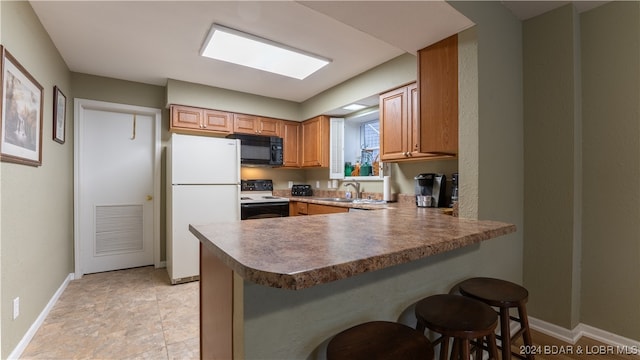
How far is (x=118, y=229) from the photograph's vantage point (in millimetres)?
3738

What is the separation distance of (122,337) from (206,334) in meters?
1.29

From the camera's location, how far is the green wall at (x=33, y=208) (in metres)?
1.75

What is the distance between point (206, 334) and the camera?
4.38 feet

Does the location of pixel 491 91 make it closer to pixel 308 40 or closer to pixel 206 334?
pixel 308 40

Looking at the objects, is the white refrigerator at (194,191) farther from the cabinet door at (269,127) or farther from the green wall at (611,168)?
the green wall at (611,168)

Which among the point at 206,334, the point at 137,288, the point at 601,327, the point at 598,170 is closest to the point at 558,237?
the point at 598,170

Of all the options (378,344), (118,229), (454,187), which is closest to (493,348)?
(378,344)

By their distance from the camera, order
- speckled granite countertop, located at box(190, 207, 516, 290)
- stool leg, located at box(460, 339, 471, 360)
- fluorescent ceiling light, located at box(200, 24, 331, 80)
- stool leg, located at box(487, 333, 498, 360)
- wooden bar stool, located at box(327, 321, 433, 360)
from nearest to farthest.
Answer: speckled granite countertop, located at box(190, 207, 516, 290) → wooden bar stool, located at box(327, 321, 433, 360) → stool leg, located at box(460, 339, 471, 360) → stool leg, located at box(487, 333, 498, 360) → fluorescent ceiling light, located at box(200, 24, 331, 80)

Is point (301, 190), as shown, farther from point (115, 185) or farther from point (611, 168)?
point (611, 168)

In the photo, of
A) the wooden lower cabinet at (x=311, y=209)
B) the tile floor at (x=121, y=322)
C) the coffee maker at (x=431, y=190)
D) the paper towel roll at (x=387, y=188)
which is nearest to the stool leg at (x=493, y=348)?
the coffee maker at (x=431, y=190)

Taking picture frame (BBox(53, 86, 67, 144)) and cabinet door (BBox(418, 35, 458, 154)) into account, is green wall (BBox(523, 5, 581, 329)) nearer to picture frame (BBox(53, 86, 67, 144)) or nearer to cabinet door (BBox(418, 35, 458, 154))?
Result: cabinet door (BBox(418, 35, 458, 154))

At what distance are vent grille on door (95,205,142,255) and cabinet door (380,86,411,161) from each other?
3307 mm

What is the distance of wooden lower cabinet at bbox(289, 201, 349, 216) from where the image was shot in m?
3.22

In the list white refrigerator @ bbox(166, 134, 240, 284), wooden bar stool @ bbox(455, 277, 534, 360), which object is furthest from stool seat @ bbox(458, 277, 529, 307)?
white refrigerator @ bbox(166, 134, 240, 284)
